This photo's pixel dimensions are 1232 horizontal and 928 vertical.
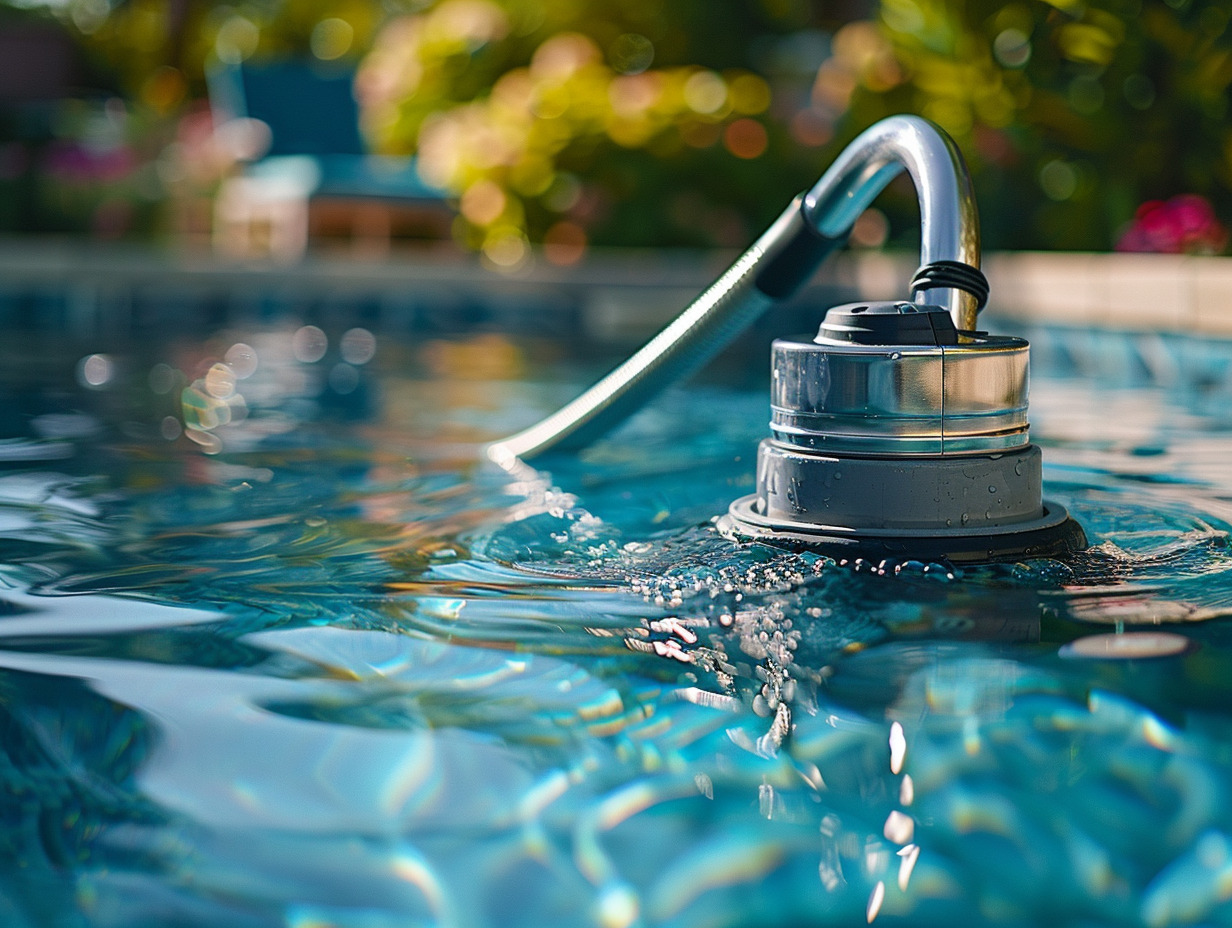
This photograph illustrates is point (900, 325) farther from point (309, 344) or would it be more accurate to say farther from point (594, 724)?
point (309, 344)

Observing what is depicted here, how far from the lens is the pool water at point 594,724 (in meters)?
0.81

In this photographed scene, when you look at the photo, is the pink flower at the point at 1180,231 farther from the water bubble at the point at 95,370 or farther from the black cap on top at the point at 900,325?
the black cap on top at the point at 900,325

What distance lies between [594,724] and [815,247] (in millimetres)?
874

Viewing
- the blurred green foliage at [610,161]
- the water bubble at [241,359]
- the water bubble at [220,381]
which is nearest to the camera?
the water bubble at [220,381]

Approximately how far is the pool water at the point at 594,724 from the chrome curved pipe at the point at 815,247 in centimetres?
21

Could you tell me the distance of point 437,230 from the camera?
11188 mm

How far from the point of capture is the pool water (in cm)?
81

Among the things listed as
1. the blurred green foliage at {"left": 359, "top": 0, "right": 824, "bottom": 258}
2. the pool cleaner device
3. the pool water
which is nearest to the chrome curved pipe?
the pool cleaner device

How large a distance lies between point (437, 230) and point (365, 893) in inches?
421

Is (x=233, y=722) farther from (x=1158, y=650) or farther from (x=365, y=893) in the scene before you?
(x=1158, y=650)

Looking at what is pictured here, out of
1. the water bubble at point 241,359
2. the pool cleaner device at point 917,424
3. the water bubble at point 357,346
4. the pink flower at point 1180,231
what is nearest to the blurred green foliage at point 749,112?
the pink flower at point 1180,231

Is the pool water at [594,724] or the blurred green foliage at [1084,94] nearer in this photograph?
the pool water at [594,724]

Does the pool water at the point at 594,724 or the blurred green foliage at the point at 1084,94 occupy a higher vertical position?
the blurred green foliage at the point at 1084,94

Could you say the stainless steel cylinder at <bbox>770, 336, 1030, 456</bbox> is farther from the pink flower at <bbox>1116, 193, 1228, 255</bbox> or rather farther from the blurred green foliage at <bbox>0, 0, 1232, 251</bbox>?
the blurred green foliage at <bbox>0, 0, 1232, 251</bbox>
